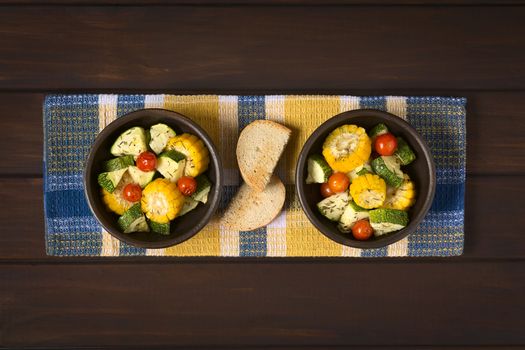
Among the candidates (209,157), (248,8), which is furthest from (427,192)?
(248,8)

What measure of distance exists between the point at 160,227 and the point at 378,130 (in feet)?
1.90

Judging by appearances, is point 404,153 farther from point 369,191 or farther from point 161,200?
point 161,200

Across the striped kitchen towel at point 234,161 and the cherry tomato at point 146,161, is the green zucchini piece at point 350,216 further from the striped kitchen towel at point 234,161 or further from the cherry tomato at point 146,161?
the cherry tomato at point 146,161

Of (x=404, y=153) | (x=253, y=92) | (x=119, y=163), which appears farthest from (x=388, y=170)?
(x=119, y=163)

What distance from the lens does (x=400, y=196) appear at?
134 centimetres

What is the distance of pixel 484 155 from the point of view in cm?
152

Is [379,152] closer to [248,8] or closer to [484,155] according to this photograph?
[484,155]

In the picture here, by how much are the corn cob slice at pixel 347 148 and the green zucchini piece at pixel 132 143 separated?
1.44ft

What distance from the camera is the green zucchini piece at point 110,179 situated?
1309mm

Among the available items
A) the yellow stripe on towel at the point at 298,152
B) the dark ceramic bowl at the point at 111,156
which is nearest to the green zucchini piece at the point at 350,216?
the yellow stripe on towel at the point at 298,152

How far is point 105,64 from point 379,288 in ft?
3.19

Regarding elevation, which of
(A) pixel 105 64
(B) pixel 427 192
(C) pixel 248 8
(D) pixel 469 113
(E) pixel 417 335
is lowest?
(E) pixel 417 335

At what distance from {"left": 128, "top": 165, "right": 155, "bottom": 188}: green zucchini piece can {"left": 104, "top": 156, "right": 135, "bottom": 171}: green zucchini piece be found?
0.05 feet

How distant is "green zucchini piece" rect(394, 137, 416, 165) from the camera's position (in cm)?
134
